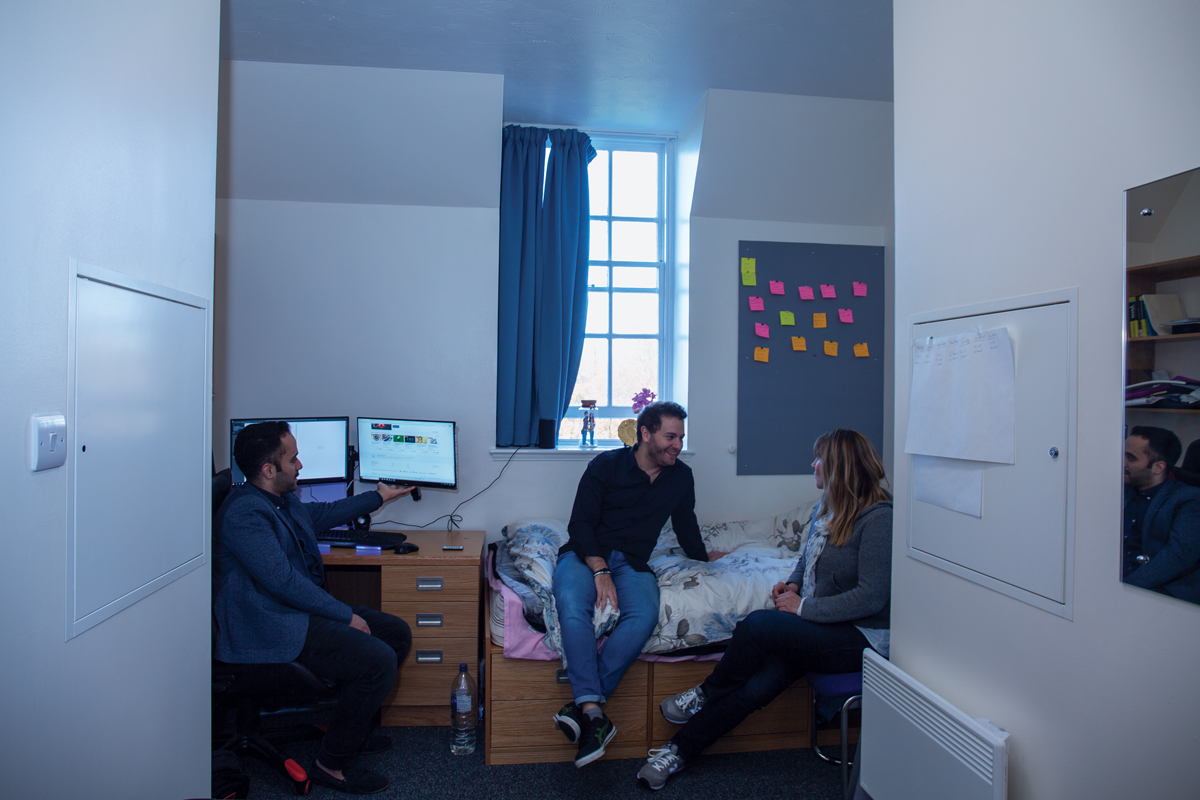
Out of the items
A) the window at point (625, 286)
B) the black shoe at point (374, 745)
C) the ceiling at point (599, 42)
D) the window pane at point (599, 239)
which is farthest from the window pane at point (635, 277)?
the black shoe at point (374, 745)

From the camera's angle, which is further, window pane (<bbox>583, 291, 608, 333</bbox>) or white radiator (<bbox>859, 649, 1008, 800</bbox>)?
window pane (<bbox>583, 291, 608, 333</bbox>)

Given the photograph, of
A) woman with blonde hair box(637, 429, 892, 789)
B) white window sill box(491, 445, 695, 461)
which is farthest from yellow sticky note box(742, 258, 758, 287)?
woman with blonde hair box(637, 429, 892, 789)

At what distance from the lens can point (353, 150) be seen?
9.96 feet

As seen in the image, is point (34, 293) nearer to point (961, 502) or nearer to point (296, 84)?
point (961, 502)

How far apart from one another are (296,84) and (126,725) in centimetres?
257

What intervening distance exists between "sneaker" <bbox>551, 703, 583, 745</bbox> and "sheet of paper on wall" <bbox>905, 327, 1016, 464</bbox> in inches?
51.2

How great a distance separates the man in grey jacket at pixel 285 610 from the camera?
6.53 feet

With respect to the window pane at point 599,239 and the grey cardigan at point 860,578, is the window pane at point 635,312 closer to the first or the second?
the window pane at point 599,239

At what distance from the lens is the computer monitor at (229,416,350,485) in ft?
9.26

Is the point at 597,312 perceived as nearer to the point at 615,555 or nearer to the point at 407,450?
the point at 407,450

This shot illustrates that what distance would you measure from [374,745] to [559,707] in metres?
0.68

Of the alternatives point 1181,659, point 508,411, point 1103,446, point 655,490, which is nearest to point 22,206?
point 1103,446

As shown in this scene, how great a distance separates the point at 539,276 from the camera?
3418 mm

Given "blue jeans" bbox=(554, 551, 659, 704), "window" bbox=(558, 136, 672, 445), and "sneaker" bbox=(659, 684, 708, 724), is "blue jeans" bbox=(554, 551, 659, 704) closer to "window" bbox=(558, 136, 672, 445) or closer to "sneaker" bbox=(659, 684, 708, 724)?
"sneaker" bbox=(659, 684, 708, 724)
